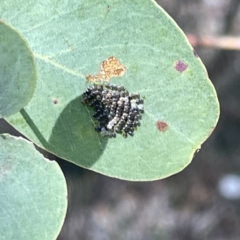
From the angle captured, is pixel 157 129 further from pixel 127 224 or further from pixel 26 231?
pixel 127 224

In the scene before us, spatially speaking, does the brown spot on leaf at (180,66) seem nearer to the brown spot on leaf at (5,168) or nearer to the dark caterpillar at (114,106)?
the dark caterpillar at (114,106)

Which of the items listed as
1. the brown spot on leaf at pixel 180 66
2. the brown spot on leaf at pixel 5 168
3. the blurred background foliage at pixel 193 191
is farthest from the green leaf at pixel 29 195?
the blurred background foliage at pixel 193 191

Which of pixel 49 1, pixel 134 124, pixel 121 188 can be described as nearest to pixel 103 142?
pixel 134 124

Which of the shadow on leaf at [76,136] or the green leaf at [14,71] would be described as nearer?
the green leaf at [14,71]

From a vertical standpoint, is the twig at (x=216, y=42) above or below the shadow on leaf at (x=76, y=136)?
below

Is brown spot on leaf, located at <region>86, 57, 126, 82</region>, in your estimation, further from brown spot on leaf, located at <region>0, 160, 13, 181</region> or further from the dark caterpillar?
brown spot on leaf, located at <region>0, 160, 13, 181</region>
